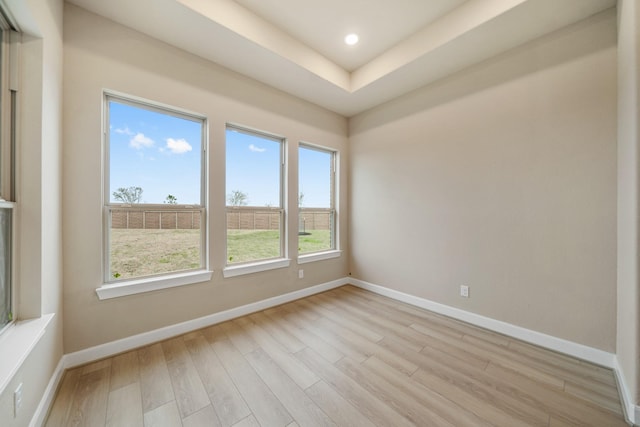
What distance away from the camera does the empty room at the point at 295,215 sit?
1423 mm

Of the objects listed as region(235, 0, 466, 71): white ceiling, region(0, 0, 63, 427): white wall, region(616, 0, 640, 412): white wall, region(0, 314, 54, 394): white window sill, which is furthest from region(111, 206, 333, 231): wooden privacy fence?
region(616, 0, 640, 412): white wall

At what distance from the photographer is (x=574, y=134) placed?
2.01m

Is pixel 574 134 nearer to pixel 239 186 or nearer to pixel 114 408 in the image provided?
pixel 239 186

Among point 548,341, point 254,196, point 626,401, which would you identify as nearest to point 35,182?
point 254,196

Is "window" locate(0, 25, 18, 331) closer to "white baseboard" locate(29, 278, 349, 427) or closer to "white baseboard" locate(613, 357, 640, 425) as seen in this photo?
"white baseboard" locate(29, 278, 349, 427)

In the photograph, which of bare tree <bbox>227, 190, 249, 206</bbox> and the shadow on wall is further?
bare tree <bbox>227, 190, 249, 206</bbox>

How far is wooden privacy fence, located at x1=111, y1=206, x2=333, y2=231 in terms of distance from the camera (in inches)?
85.1

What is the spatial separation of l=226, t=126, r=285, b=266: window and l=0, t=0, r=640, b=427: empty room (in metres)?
0.03

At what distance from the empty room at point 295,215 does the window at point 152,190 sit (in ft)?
0.06

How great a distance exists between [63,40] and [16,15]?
642 mm

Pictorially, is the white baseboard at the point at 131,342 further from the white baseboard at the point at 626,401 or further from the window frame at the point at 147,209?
the white baseboard at the point at 626,401

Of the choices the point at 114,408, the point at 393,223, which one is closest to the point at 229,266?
the point at 114,408

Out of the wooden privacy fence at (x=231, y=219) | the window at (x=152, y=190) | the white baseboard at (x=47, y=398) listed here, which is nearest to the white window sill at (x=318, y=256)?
the wooden privacy fence at (x=231, y=219)

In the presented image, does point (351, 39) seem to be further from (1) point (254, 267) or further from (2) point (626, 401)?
(2) point (626, 401)
